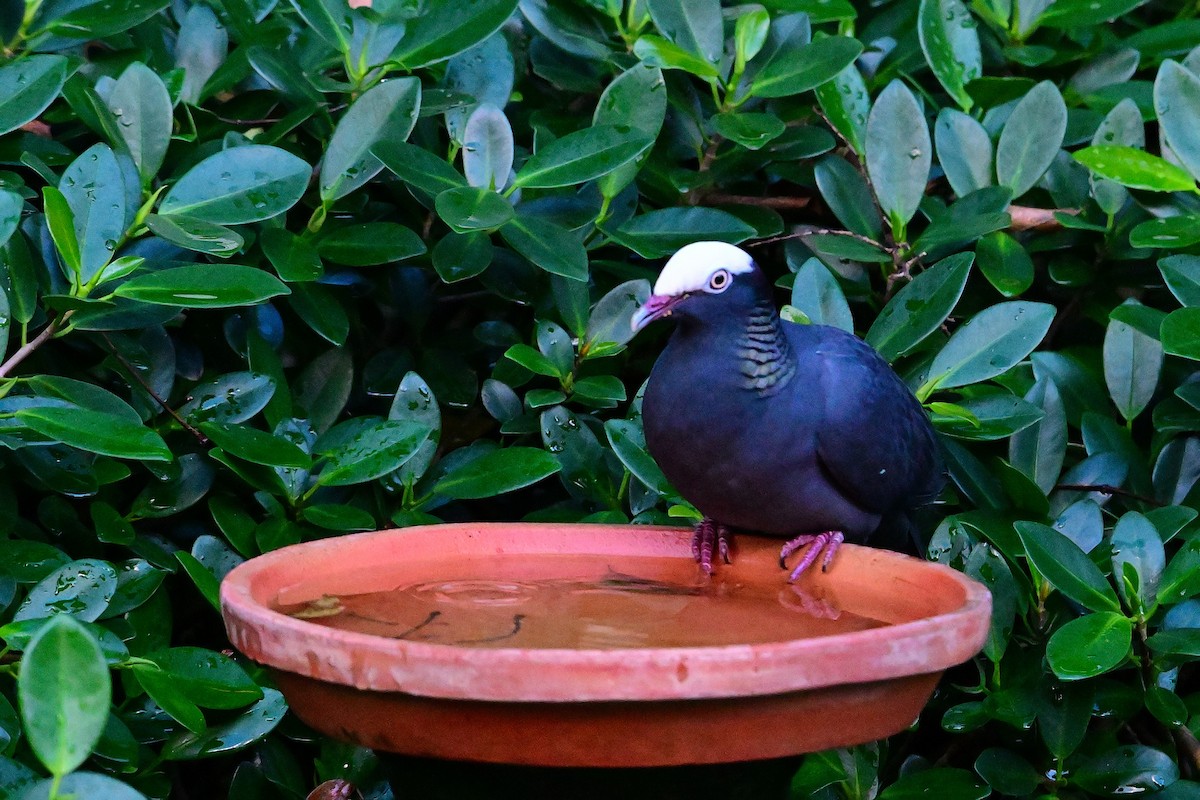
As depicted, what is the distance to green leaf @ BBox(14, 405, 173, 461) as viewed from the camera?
1.59 meters

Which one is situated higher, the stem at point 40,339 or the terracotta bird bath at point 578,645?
the stem at point 40,339

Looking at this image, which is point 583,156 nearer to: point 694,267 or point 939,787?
point 694,267

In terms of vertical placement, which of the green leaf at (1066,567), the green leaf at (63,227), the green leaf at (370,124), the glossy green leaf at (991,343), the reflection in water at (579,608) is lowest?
the green leaf at (1066,567)

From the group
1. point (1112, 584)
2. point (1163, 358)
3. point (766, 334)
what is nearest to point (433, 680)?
point (766, 334)

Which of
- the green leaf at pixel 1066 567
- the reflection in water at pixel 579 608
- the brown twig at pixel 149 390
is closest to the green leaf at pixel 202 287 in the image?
the brown twig at pixel 149 390

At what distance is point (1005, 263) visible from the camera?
2262 millimetres

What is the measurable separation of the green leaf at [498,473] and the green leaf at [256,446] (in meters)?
0.26

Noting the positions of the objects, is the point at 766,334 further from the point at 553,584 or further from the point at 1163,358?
the point at 1163,358

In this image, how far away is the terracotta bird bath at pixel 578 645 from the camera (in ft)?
3.67

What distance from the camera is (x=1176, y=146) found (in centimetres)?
218

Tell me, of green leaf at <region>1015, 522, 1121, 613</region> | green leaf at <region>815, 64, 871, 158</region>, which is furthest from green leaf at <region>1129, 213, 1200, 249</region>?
green leaf at <region>1015, 522, 1121, 613</region>

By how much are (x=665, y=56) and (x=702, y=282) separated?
53 cm

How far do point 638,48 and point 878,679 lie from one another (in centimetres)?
131

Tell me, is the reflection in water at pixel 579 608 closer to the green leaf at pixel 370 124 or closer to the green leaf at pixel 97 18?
the green leaf at pixel 370 124
